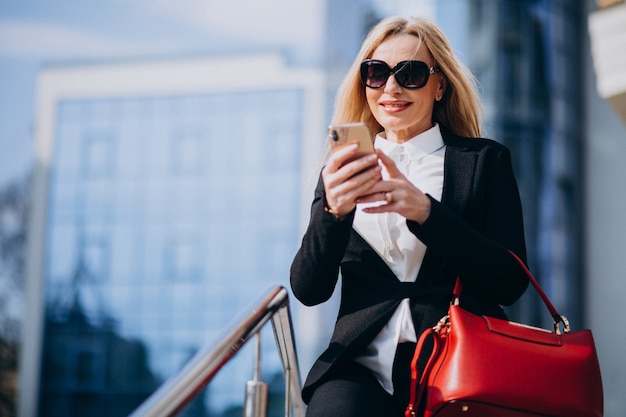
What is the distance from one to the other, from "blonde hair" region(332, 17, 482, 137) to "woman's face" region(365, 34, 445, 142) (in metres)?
0.02

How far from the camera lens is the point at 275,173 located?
1503 inches

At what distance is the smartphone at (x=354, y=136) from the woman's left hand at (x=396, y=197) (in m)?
0.05

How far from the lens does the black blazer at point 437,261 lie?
210 centimetres

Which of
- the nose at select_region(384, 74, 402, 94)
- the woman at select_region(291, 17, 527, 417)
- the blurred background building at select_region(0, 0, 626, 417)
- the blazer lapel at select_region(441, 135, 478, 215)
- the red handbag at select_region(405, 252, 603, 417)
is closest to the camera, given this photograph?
the red handbag at select_region(405, 252, 603, 417)

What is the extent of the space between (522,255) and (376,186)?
46 cm

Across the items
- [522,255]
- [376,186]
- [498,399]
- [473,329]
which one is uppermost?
[376,186]

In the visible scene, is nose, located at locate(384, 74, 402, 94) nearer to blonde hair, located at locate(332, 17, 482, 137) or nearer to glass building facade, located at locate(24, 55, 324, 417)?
blonde hair, located at locate(332, 17, 482, 137)

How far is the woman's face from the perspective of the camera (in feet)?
7.98

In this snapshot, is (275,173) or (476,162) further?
(275,173)

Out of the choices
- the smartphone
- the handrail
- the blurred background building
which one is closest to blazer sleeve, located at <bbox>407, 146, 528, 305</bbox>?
the smartphone

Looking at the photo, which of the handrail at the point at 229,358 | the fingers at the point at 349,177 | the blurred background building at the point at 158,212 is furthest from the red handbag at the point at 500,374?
the blurred background building at the point at 158,212

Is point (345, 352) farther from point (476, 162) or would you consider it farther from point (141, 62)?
point (141, 62)

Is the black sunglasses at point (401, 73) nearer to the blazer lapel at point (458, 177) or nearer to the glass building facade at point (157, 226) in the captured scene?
the blazer lapel at point (458, 177)

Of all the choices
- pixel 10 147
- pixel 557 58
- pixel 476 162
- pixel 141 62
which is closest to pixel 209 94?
pixel 141 62
